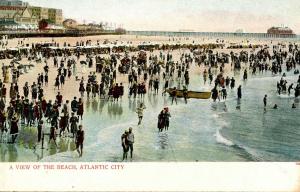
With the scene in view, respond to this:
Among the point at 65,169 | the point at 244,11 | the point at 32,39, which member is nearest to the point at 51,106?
the point at 65,169

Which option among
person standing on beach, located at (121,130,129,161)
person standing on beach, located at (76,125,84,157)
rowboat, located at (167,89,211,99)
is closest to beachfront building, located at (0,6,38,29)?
person standing on beach, located at (76,125,84,157)

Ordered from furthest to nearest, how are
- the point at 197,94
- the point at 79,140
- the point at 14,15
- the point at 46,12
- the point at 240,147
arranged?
1. the point at 14,15
2. the point at 197,94
3. the point at 46,12
4. the point at 240,147
5. the point at 79,140

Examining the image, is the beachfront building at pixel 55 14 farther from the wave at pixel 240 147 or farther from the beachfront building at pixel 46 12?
the wave at pixel 240 147

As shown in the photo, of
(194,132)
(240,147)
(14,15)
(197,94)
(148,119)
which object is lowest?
(240,147)

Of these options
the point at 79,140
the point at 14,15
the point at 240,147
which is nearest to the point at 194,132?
the point at 240,147

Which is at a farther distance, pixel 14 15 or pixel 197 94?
pixel 14 15

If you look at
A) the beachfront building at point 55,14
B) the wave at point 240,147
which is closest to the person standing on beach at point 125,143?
the wave at point 240,147

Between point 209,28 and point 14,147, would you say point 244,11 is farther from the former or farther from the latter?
point 14,147

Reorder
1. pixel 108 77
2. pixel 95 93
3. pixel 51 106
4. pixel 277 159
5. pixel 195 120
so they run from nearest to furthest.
→ pixel 277 159, pixel 51 106, pixel 195 120, pixel 95 93, pixel 108 77

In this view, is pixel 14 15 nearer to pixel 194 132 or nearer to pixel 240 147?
pixel 194 132

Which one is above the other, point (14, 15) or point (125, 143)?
point (14, 15)

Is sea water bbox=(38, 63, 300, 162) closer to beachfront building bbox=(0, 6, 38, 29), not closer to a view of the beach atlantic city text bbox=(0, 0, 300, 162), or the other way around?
a view of the beach atlantic city text bbox=(0, 0, 300, 162)
